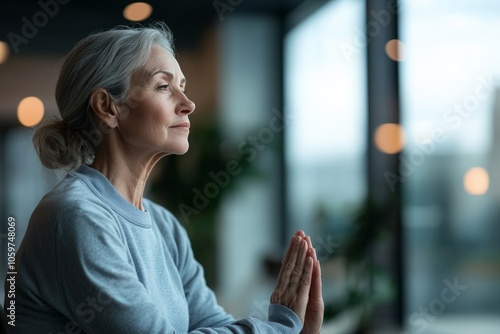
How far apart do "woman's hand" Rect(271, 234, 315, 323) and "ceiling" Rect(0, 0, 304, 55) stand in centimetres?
328

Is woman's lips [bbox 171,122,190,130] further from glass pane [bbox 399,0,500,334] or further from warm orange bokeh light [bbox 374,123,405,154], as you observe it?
warm orange bokeh light [bbox 374,123,405,154]

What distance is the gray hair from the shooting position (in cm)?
149

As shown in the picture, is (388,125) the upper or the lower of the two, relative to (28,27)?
lower

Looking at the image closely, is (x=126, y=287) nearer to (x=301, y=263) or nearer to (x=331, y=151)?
(x=301, y=263)

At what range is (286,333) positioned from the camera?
143 centimetres

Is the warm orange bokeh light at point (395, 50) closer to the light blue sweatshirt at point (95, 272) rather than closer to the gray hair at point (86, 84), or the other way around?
the gray hair at point (86, 84)

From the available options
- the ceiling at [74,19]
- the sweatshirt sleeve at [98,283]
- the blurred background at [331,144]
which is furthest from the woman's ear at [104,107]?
the ceiling at [74,19]

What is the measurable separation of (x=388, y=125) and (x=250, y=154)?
98cm

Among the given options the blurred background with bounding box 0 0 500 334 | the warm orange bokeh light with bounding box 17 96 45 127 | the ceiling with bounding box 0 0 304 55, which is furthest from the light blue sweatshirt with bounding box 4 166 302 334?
the ceiling with bounding box 0 0 304 55

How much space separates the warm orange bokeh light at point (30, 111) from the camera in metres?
4.39

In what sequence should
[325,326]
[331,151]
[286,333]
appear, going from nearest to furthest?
[286,333], [325,326], [331,151]

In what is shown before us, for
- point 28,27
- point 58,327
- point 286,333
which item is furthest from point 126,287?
point 28,27

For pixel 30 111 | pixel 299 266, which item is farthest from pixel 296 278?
pixel 30 111

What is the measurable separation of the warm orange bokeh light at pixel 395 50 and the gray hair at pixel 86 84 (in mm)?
2962
